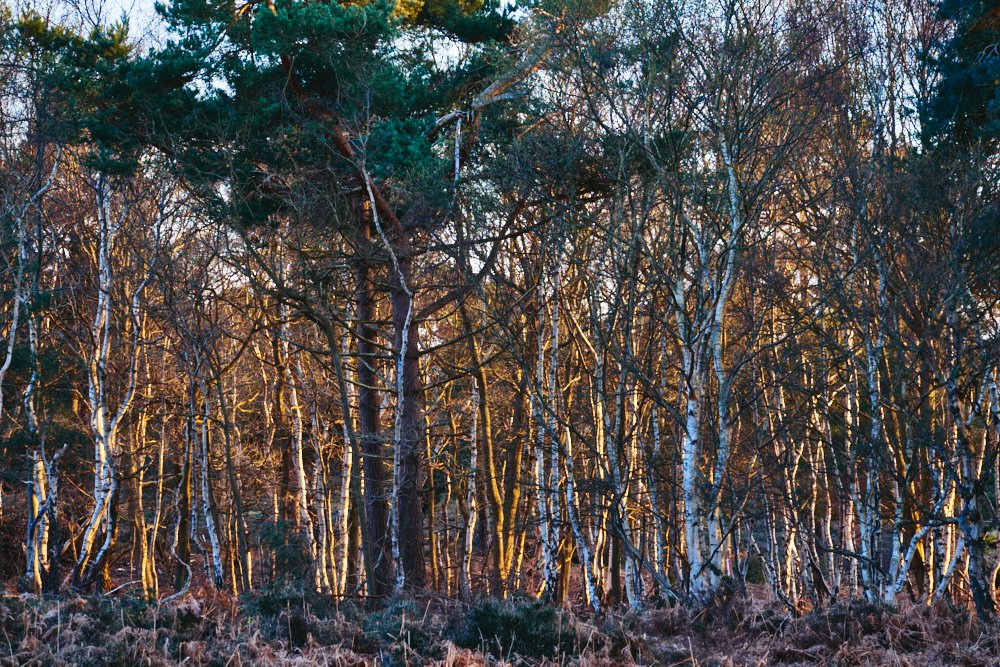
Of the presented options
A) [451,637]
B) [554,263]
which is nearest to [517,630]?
[451,637]

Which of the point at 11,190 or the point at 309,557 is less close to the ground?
the point at 11,190

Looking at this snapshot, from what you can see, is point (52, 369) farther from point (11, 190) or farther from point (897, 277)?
point (897, 277)

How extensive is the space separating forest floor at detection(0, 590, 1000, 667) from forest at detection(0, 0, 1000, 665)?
0.03m

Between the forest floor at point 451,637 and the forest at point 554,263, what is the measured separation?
28mm

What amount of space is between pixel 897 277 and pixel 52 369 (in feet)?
42.8

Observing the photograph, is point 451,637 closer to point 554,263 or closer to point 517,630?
point 517,630

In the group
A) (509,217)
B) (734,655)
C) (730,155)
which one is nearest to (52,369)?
(509,217)

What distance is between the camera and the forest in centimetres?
569

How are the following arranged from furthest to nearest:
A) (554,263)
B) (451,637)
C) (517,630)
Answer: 1. (554,263)
2. (451,637)
3. (517,630)

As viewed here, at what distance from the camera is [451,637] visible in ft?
17.5

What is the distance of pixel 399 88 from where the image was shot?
10.2 metres

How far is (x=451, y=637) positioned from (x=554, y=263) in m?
7.01

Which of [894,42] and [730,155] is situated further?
[894,42]

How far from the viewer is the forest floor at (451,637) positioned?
15.3 feet
